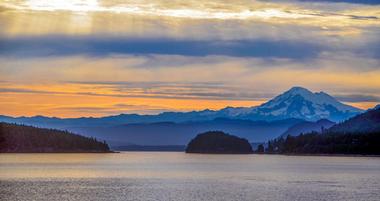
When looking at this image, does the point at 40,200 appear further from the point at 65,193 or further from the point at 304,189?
the point at 304,189

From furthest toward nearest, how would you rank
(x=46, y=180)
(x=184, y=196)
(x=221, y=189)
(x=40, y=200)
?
(x=46, y=180) → (x=221, y=189) → (x=184, y=196) → (x=40, y=200)

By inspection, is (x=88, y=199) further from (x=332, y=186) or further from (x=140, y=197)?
(x=332, y=186)

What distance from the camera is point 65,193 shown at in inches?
5064

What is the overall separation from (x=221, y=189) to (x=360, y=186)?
92.4ft

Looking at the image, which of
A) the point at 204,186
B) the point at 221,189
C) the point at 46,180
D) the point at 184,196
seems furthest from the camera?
the point at 46,180

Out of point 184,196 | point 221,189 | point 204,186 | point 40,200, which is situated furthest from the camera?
point 204,186

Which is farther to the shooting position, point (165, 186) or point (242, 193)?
point (165, 186)

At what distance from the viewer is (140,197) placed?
396 feet

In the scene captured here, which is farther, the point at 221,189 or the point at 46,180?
the point at 46,180

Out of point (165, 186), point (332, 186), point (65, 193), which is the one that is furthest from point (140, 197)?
point (332, 186)

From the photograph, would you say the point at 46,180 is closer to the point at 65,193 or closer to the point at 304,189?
the point at 65,193

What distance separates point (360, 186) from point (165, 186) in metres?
36.1

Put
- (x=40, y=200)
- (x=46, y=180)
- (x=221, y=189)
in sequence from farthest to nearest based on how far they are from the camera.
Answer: (x=46, y=180) < (x=221, y=189) < (x=40, y=200)

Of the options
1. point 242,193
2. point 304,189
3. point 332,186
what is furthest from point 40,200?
point 332,186
